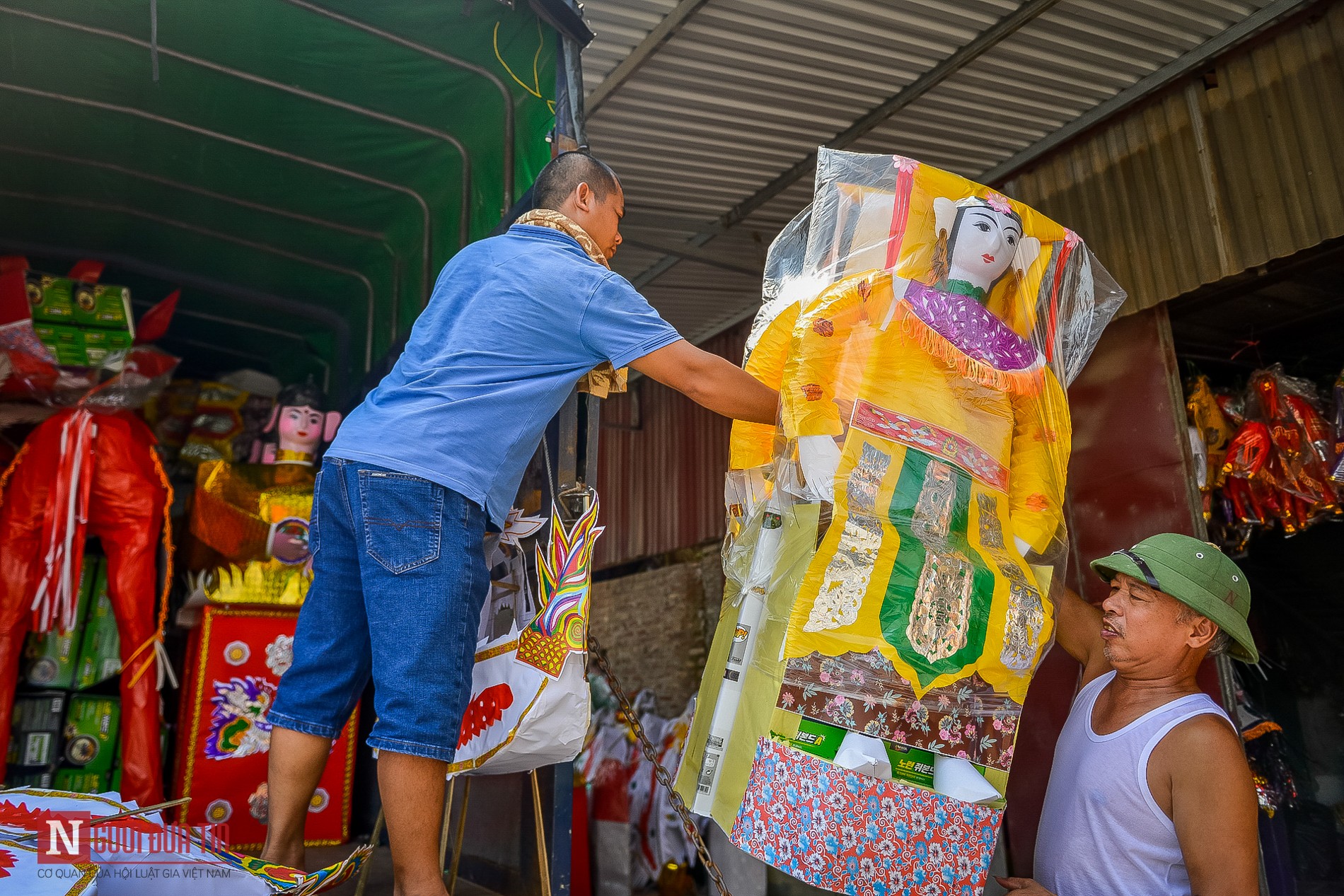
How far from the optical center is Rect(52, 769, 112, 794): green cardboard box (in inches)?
137

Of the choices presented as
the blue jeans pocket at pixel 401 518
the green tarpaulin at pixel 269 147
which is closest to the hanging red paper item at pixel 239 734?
the green tarpaulin at pixel 269 147

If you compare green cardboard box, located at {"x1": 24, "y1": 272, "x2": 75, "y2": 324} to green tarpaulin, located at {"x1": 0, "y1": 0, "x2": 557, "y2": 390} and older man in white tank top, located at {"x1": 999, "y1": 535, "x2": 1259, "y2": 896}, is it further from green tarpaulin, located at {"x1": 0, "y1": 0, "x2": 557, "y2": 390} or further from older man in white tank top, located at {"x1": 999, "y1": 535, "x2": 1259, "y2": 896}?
older man in white tank top, located at {"x1": 999, "y1": 535, "x2": 1259, "y2": 896}

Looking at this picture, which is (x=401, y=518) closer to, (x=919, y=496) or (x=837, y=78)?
(x=919, y=496)

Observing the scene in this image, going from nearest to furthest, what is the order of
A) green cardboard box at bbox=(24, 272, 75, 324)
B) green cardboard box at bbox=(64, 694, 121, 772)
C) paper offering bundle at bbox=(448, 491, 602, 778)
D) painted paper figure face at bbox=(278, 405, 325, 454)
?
paper offering bundle at bbox=(448, 491, 602, 778) → green cardboard box at bbox=(64, 694, 121, 772) → green cardboard box at bbox=(24, 272, 75, 324) → painted paper figure face at bbox=(278, 405, 325, 454)

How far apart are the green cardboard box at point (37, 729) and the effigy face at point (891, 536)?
8.90 feet

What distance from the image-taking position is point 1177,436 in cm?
340

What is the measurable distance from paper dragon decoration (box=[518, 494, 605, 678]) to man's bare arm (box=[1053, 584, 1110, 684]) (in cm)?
125

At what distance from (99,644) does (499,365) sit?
8.94 ft

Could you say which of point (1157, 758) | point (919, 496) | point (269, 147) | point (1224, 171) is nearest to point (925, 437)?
point (919, 496)

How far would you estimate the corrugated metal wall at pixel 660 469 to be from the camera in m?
6.82

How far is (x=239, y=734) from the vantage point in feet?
11.4

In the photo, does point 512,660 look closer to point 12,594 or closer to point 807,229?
point 807,229

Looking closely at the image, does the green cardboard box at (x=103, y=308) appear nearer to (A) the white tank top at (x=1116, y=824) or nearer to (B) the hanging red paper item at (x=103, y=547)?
(B) the hanging red paper item at (x=103, y=547)

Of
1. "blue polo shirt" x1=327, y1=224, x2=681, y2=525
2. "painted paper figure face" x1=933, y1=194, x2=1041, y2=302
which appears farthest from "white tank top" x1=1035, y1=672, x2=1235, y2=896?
"blue polo shirt" x1=327, y1=224, x2=681, y2=525
